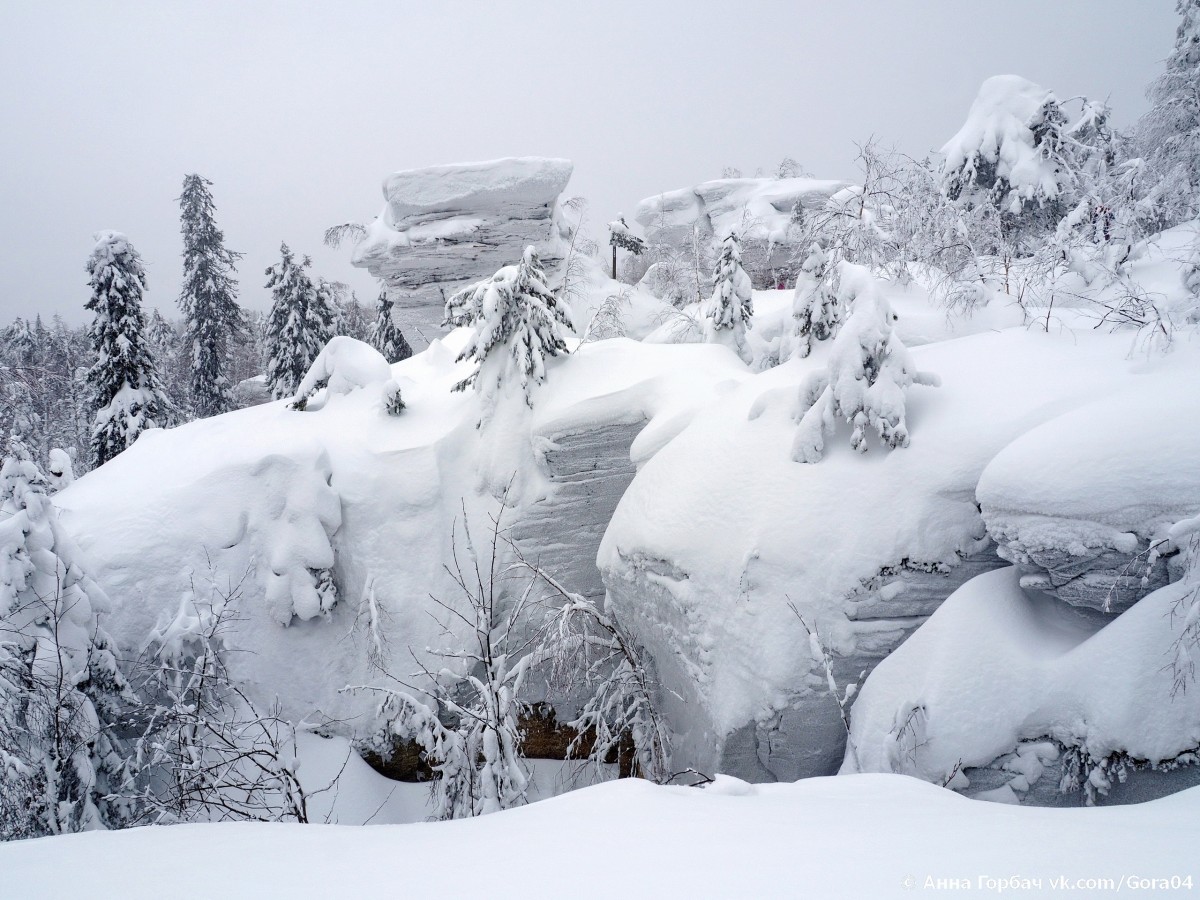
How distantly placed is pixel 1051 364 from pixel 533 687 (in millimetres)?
9291

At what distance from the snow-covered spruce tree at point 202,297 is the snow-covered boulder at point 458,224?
18.7ft

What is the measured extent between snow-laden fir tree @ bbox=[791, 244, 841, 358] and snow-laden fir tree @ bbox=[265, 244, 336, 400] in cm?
1925

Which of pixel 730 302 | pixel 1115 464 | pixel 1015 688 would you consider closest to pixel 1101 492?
pixel 1115 464

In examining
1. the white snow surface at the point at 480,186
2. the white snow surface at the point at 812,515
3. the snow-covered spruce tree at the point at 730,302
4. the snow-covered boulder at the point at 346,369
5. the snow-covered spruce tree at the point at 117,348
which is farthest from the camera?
the white snow surface at the point at 480,186

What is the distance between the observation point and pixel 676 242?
37.8 meters

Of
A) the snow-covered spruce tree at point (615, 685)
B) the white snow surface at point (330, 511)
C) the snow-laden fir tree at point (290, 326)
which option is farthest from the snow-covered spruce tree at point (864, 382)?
the snow-laden fir tree at point (290, 326)

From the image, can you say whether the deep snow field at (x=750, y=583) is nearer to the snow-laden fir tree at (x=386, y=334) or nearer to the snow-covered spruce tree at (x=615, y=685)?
the snow-covered spruce tree at (x=615, y=685)

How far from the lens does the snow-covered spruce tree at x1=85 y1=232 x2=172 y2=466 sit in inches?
705

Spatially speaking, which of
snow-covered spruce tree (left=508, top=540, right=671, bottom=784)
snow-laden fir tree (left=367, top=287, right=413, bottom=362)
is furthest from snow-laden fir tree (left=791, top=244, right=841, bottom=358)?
snow-laden fir tree (left=367, top=287, right=413, bottom=362)

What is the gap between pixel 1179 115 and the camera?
53.1 feet

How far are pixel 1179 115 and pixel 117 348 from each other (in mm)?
30969

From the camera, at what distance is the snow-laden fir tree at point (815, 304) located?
893cm

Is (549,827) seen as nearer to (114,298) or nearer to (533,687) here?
(533,687)

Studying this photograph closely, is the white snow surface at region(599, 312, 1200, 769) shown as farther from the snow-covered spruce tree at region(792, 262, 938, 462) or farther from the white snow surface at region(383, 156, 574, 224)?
the white snow surface at region(383, 156, 574, 224)
